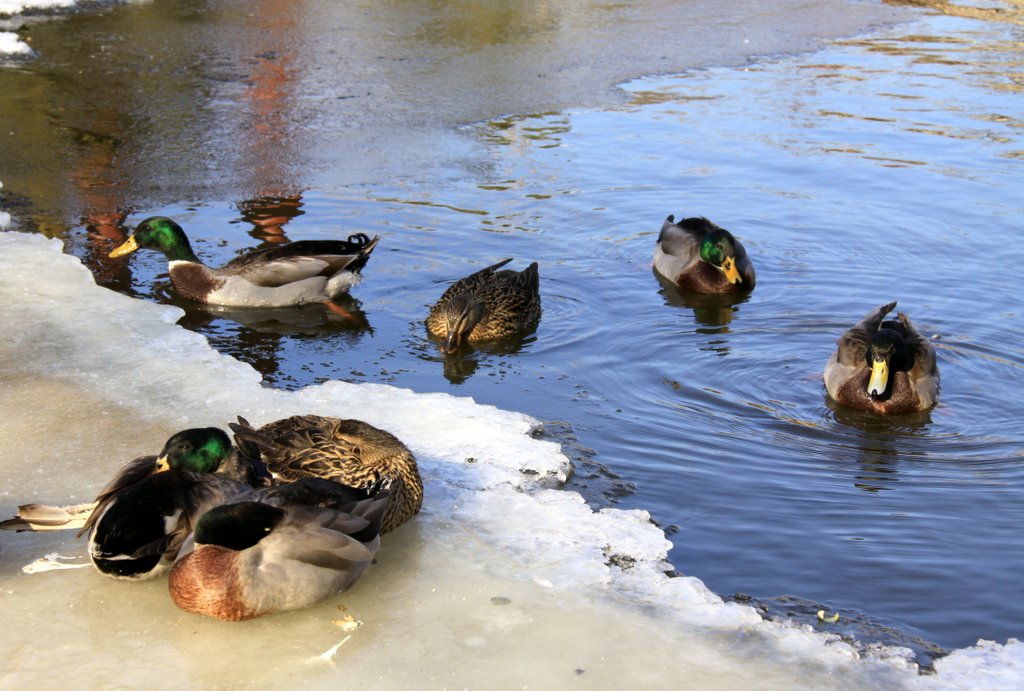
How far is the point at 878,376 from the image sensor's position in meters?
6.57

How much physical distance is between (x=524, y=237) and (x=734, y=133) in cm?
386

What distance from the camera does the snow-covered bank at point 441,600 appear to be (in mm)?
3807

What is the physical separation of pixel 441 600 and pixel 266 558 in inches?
24.7

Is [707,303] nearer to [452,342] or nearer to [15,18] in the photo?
[452,342]

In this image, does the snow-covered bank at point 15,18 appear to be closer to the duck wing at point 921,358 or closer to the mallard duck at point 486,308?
the mallard duck at point 486,308

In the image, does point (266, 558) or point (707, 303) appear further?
point (707, 303)

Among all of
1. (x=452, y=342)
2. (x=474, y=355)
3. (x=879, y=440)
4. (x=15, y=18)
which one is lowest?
(x=879, y=440)

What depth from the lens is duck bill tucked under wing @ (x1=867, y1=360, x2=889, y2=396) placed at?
6.57 m

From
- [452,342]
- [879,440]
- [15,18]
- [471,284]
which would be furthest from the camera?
[15,18]

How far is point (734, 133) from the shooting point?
12.2m

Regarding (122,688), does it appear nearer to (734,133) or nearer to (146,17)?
(734,133)

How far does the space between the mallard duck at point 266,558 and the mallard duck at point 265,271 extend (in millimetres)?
4023

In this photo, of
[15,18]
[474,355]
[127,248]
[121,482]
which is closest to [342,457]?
[121,482]

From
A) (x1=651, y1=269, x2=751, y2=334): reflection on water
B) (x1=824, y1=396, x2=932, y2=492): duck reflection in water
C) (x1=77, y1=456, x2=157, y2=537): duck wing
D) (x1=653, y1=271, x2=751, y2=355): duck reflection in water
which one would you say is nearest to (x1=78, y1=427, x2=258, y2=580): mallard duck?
(x1=77, y1=456, x2=157, y2=537): duck wing
